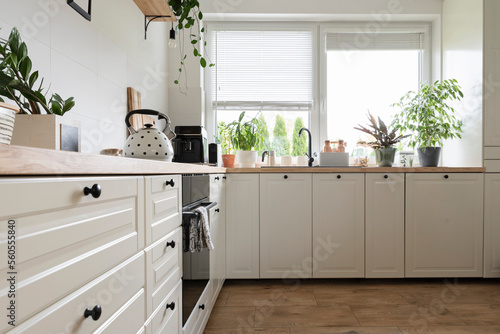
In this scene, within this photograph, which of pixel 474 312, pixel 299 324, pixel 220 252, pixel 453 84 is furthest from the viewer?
pixel 453 84

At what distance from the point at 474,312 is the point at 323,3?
2.64 metres

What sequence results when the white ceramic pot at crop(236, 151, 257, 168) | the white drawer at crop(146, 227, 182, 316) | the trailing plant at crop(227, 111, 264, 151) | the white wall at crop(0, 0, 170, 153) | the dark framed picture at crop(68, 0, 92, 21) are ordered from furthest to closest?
the trailing plant at crop(227, 111, 264, 151) → the white ceramic pot at crop(236, 151, 257, 168) → the dark framed picture at crop(68, 0, 92, 21) → the white wall at crop(0, 0, 170, 153) → the white drawer at crop(146, 227, 182, 316)

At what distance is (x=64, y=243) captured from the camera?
0.58 metres

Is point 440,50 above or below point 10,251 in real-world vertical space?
above

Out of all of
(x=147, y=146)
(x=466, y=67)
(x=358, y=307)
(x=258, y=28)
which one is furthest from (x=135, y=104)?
(x=466, y=67)

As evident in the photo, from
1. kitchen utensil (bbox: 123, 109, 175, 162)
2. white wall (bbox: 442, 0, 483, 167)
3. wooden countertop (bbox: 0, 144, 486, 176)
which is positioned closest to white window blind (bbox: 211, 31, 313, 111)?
white wall (bbox: 442, 0, 483, 167)

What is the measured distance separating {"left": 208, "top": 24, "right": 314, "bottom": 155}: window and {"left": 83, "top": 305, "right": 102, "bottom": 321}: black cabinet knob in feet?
9.03

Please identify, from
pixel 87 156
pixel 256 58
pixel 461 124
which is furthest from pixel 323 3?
pixel 87 156

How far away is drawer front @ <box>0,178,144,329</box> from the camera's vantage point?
482mm

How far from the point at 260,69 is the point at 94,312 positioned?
295cm

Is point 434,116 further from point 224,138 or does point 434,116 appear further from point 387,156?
point 224,138

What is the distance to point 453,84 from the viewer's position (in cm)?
285

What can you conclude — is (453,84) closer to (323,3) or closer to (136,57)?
(323,3)

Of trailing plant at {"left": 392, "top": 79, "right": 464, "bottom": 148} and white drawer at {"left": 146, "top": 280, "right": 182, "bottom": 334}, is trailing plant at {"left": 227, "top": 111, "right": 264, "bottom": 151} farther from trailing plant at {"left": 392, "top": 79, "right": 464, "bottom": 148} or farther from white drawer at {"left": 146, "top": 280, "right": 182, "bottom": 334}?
white drawer at {"left": 146, "top": 280, "right": 182, "bottom": 334}
